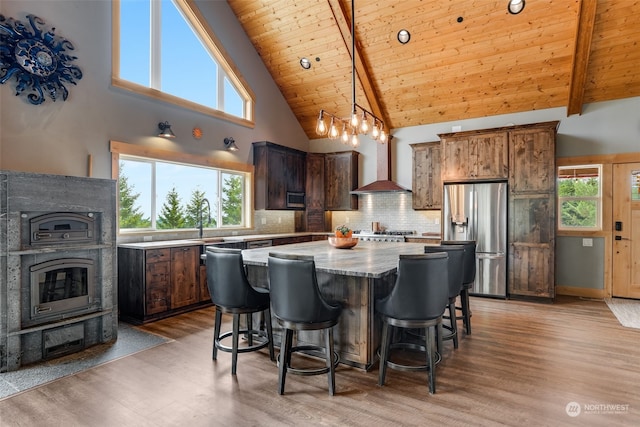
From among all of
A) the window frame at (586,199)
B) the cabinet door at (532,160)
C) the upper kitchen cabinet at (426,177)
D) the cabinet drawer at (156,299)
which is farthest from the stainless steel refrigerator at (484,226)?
the cabinet drawer at (156,299)

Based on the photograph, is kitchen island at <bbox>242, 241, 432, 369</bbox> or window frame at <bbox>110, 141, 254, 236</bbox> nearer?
kitchen island at <bbox>242, 241, 432, 369</bbox>

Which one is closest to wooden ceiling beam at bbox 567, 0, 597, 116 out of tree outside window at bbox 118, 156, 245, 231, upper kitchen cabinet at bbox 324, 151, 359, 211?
upper kitchen cabinet at bbox 324, 151, 359, 211

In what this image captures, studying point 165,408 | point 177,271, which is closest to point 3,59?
point 177,271

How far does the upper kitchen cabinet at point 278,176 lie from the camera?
687 cm

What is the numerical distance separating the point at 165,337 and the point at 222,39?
196 inches

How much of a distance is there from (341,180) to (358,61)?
2485 mm

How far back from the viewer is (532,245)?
560cm

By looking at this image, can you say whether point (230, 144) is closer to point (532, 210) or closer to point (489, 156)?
point (489, 156)

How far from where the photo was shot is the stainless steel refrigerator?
5.71 metres

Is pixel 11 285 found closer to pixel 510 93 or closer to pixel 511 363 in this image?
pixel 511 363

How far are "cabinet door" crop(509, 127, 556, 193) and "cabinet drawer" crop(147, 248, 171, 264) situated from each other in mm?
5205

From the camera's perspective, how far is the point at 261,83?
7.15 m

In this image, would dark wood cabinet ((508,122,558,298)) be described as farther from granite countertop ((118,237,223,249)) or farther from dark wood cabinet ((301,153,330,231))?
granite countertop ((118,237,223,249))

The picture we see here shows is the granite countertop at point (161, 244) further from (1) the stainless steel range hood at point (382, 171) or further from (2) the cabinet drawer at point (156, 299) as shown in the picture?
(1) the stainless steel range hood at point (382, 171)
